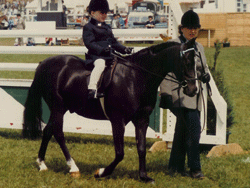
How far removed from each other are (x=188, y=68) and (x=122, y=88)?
0.88 metres

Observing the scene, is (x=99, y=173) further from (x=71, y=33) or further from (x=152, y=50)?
(x=71, y=33)

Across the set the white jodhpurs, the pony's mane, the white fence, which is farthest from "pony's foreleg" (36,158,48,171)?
the white fence

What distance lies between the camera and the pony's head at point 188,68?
538 centimetres

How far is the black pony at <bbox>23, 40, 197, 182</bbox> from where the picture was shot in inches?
220

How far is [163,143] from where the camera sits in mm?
7688

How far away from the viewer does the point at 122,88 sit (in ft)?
19.0

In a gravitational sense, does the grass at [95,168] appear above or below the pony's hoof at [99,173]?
below

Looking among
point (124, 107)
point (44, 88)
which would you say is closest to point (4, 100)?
point (44, 88)

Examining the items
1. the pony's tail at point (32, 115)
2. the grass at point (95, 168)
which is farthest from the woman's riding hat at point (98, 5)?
the grass at point (95, 168)

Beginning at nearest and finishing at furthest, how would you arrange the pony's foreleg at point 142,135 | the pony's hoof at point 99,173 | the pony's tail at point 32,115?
the pony's foreleg at point 142,135 < the pony's hoof at point 99,173 < the pony's tail at point 32,115

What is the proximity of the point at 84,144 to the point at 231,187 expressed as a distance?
3084 millimetres

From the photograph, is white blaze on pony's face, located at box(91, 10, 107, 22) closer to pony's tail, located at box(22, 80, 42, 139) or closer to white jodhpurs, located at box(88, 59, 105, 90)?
white jodhpurs, located at box(88, 59, 105, 90)

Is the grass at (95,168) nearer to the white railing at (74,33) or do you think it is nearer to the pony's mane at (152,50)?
the pony's mane at (152,50)

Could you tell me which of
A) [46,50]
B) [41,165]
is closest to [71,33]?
[46,50]
